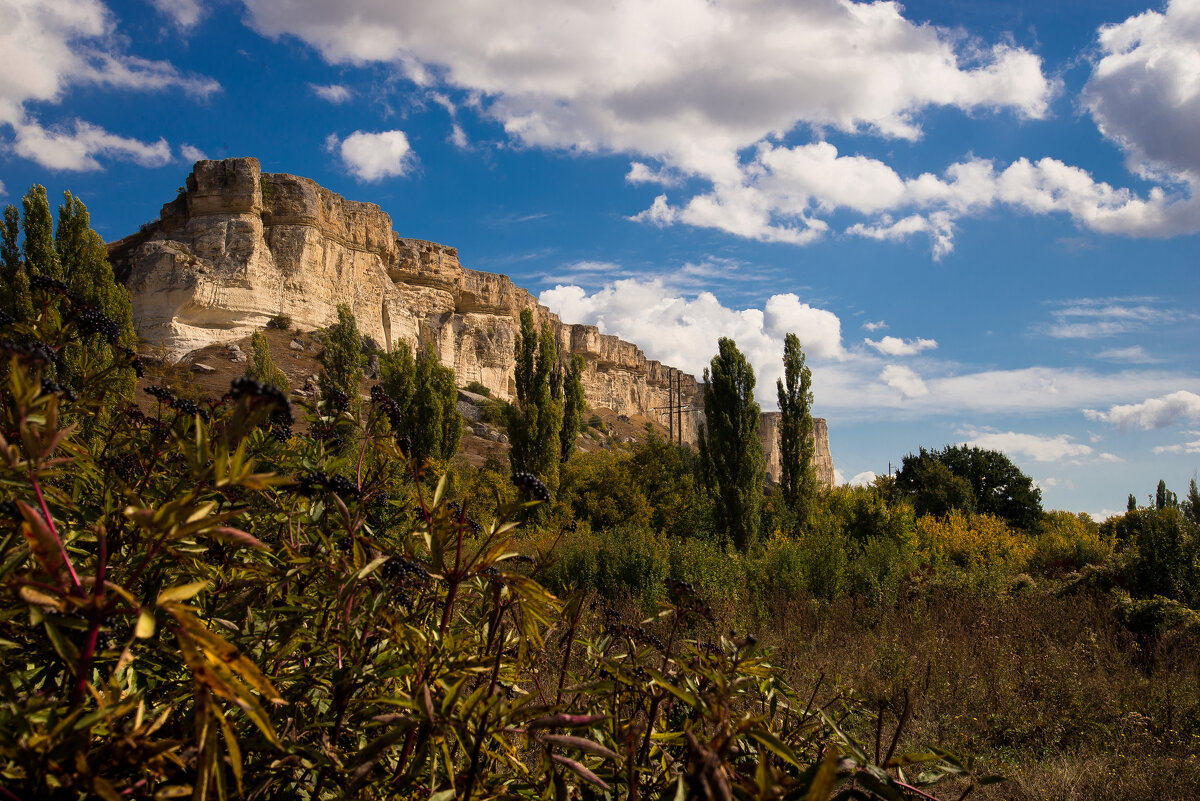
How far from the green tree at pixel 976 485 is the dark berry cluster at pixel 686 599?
65.4 ft

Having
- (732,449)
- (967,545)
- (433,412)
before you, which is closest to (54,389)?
(967,545)

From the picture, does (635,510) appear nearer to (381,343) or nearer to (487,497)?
(487,497)

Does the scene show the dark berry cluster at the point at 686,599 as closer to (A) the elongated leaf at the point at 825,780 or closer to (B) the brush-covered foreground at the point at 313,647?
(B) the brush-covered foreground at the point at 313,647

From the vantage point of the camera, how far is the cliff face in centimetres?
2967

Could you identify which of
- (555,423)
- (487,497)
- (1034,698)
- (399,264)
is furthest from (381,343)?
(1034,698)

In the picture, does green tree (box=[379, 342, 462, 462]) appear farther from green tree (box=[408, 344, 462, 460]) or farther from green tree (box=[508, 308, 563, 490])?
green tree (box=[508, 308, 563, 490])

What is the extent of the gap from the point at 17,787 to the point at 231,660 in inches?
15.2

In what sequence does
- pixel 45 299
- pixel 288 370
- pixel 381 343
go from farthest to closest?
pixel 381 343, pixel 288 370, pixel 45 299

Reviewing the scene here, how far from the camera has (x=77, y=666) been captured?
22.0 inches

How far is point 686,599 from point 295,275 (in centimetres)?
3646

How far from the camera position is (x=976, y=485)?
20.7 m

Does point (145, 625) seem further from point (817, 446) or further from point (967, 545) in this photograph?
point (817, 446)

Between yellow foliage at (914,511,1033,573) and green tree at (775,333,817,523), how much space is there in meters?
3.27

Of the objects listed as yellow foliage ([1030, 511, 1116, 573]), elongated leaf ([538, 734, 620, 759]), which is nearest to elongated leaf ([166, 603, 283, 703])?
elongated leaf ([538, 734, 620, 759])
